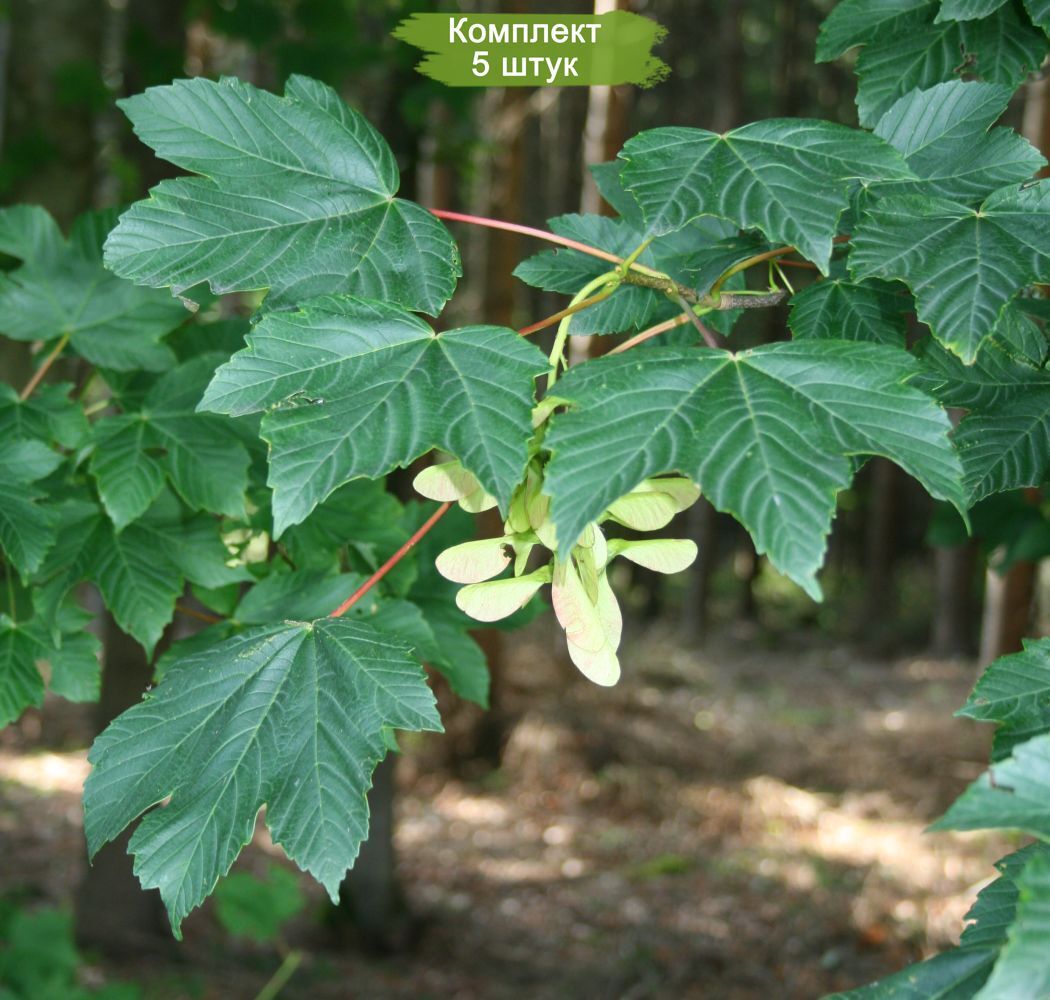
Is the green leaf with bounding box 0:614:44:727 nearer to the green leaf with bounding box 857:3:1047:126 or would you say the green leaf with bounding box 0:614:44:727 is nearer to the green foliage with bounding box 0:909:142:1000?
the green leaf with bounding box 857:3:1047:126

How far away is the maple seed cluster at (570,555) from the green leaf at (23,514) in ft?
1.97

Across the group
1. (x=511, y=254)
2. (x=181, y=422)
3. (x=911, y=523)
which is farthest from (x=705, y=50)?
(x=181, y=422)

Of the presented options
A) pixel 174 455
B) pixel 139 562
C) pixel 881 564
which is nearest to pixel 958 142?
pixel 174 455

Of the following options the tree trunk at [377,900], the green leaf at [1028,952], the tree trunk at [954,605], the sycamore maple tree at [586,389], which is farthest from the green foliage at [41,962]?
the tree trunk at [954,605]

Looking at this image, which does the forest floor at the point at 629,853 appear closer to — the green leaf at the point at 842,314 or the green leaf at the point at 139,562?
the green leaf at the point at 139,562

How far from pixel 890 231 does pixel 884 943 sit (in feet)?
13.2

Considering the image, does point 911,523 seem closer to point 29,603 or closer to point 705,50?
point 705,50

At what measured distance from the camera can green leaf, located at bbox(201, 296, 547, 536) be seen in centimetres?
90

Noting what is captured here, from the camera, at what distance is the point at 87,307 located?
5.57 feet

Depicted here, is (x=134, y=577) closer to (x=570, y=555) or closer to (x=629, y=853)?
(x=570, y=555)

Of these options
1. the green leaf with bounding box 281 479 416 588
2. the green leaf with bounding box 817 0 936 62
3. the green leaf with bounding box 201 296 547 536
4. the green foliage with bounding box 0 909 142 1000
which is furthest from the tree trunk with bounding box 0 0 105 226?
the green leaf with bounding box 201 296 547 536

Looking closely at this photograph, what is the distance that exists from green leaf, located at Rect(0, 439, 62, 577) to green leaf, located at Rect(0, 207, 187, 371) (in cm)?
31

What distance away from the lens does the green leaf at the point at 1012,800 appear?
0.72 m

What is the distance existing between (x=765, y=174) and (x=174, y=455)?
93 cm
